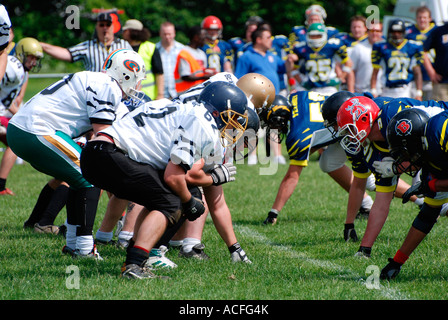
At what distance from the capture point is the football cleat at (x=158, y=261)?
4707mm

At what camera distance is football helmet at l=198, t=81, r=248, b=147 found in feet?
14.0

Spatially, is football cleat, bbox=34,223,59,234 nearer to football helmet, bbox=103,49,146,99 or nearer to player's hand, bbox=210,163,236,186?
football helmet, bbox=103,49,146,99

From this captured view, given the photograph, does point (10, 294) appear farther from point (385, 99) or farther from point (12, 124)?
point (385, 99)

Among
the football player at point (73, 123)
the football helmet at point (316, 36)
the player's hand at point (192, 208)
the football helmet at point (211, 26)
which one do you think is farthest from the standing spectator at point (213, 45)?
the player's hand at point (192, 208)

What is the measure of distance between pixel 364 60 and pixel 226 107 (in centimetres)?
794

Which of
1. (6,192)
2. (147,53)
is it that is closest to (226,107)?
(147,53)

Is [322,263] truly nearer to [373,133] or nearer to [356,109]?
[373,133]

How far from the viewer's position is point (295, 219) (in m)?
6.86

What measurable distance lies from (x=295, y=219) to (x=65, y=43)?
23.6 meters

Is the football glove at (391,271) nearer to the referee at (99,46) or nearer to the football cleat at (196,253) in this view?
the football cleat at (196,253)

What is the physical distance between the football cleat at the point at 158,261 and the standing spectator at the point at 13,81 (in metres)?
3.53

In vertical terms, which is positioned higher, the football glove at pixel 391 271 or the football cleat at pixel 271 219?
the football glove at pixel 391 271

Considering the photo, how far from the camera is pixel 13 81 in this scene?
8.51 metres
